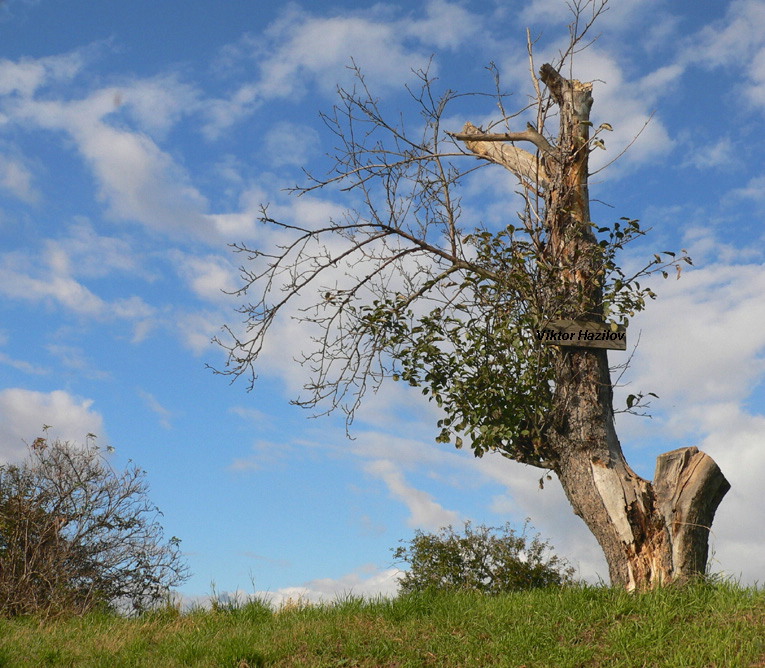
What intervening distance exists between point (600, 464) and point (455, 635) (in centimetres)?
287

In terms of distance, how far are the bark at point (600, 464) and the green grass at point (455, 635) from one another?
585 millimetres

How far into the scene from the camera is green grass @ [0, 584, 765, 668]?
7.40 meters

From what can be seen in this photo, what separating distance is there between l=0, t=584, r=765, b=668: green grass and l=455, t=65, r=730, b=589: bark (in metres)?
0.59

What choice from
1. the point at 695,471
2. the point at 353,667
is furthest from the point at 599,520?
the point at 353,667

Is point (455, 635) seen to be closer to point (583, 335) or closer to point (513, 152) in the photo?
point (583, 335)

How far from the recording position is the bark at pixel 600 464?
9.17 meters

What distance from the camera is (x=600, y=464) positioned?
9.41m

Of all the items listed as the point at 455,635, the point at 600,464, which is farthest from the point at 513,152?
the point at 455,635

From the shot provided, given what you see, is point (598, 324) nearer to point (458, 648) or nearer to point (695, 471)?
point (695, 471)

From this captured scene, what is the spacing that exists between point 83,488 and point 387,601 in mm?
6962

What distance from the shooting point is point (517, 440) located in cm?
1005

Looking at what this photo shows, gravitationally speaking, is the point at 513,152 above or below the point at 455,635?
above

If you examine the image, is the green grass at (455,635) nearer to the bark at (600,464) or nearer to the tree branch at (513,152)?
the bark at (600,464)

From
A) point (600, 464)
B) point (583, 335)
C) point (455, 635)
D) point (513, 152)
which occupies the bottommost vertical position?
point (455, 635)
